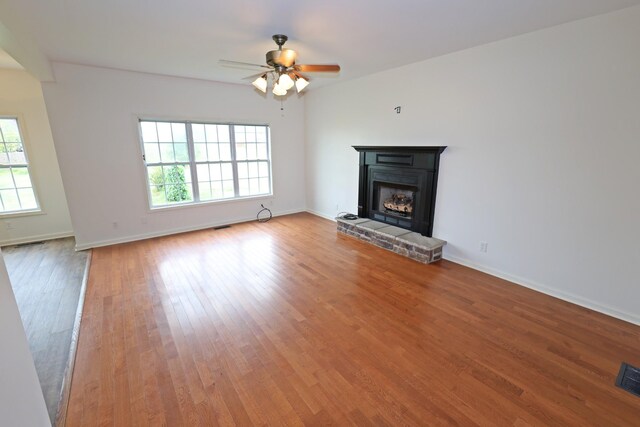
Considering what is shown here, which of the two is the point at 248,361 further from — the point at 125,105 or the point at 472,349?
the point at 125,105

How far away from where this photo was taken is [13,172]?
4484 millimetres

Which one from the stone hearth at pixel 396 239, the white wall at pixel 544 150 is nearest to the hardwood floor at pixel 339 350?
the stone hearth at pixel 396 239

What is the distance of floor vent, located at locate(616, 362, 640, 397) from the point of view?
1865 millimetres

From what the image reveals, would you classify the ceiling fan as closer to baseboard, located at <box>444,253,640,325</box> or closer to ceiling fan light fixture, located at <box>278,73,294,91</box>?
ceiling fan light fixture, located at <box>278,73,294,91</box>

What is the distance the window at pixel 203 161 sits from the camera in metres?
4.77

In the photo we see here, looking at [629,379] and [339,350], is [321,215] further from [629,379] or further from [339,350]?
[629,379]

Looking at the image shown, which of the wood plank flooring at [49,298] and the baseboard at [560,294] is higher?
the baseboard at [560,294]

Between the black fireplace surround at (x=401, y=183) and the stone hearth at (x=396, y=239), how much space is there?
0.17 meters

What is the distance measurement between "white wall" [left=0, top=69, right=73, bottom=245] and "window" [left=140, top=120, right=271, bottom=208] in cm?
160

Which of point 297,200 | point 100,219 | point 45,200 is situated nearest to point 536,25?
point 297,200

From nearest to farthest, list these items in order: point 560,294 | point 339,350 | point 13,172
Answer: point 339,350
point 560,294
point 13,172

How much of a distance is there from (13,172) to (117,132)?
1879 mm

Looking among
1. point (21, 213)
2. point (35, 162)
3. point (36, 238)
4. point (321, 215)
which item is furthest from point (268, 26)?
point (36, 238)

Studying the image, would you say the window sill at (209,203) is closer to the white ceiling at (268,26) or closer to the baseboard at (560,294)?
the white ceiling at (268,26)
